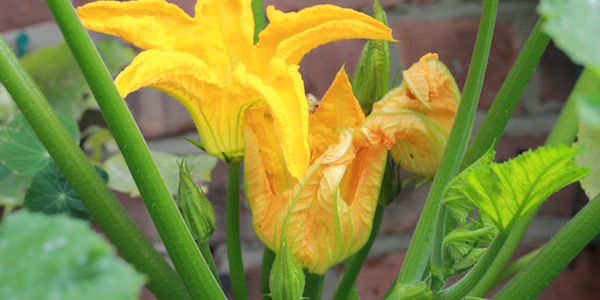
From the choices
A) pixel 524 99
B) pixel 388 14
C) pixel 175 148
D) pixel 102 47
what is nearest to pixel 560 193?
pixel 524 99

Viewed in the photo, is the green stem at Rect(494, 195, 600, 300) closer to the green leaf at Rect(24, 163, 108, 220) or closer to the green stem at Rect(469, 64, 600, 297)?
the green stem at Rect(469, 64, 600, 297)

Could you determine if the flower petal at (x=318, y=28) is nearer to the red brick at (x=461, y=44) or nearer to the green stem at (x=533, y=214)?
the green stem at (x=533, y=214)

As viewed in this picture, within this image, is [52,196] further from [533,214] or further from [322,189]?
[533,214]

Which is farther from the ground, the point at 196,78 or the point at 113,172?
the point at 196,78

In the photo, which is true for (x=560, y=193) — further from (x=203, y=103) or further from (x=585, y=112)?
(x=585, y=112)

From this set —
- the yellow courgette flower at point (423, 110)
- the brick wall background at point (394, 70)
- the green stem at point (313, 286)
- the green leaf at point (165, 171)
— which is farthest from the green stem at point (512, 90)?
the brick wall background at point (394, 70)

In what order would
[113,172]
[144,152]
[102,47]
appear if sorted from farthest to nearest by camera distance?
[102,47] < [113,172] < [144,152]

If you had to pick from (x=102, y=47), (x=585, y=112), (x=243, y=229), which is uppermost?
(x=585, y=112)
